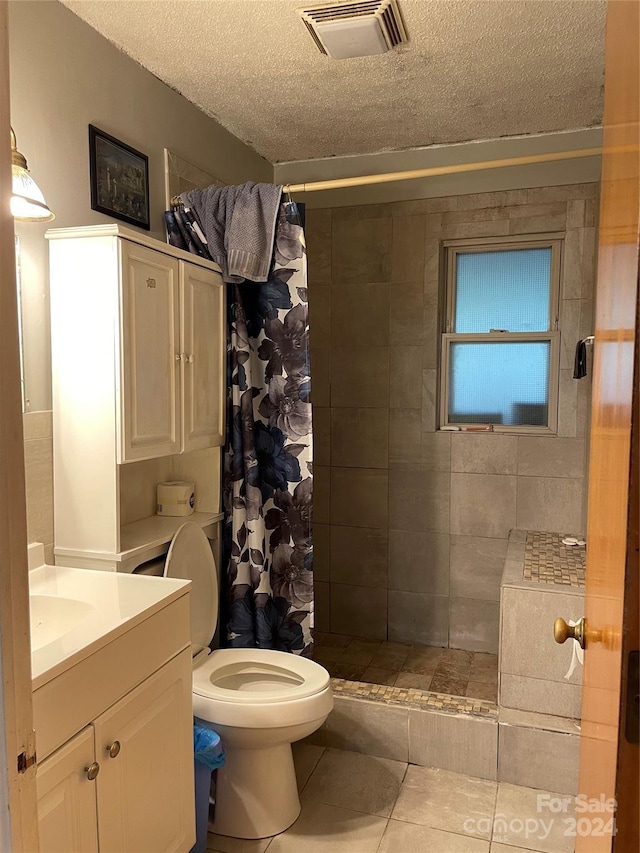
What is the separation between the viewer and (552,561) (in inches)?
97.4

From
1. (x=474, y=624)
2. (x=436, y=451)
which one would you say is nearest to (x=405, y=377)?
(x=436, y=451)

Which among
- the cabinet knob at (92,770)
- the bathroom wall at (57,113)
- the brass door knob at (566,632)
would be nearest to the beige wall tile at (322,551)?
the bathroom wall at (57,113)

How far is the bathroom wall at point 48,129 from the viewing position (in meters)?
1.74

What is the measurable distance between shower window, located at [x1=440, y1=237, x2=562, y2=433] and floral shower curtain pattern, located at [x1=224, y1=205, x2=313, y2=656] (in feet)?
3.43

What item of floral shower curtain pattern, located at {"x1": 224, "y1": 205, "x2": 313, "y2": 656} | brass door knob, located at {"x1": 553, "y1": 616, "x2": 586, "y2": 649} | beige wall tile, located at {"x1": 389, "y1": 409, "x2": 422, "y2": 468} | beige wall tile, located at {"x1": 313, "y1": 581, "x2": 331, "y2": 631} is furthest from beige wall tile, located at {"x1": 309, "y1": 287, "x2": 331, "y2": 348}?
brass door knob, located at {"x1": 553, "y1": 616, "x2": 586, "y2": 649}

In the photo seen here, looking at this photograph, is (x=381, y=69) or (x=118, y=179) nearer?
(x=118, y=179)

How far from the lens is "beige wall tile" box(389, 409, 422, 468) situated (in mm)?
3158

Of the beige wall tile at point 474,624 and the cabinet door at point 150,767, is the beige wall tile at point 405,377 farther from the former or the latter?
the cabinet door at point 150,767

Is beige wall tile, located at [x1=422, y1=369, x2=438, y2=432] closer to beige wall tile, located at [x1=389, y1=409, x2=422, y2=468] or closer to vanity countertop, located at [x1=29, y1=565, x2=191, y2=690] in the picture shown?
beige wall tile, located at [x1=389, y1=409, x2=422, y2=468]

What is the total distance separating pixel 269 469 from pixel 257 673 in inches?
28.8

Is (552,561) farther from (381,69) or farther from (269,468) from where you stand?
(381,69)

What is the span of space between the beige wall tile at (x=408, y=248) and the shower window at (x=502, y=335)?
0.16 meters

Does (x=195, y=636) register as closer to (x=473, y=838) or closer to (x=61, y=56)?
(x=473, y=838)

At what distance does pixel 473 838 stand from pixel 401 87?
2523 millimetres
